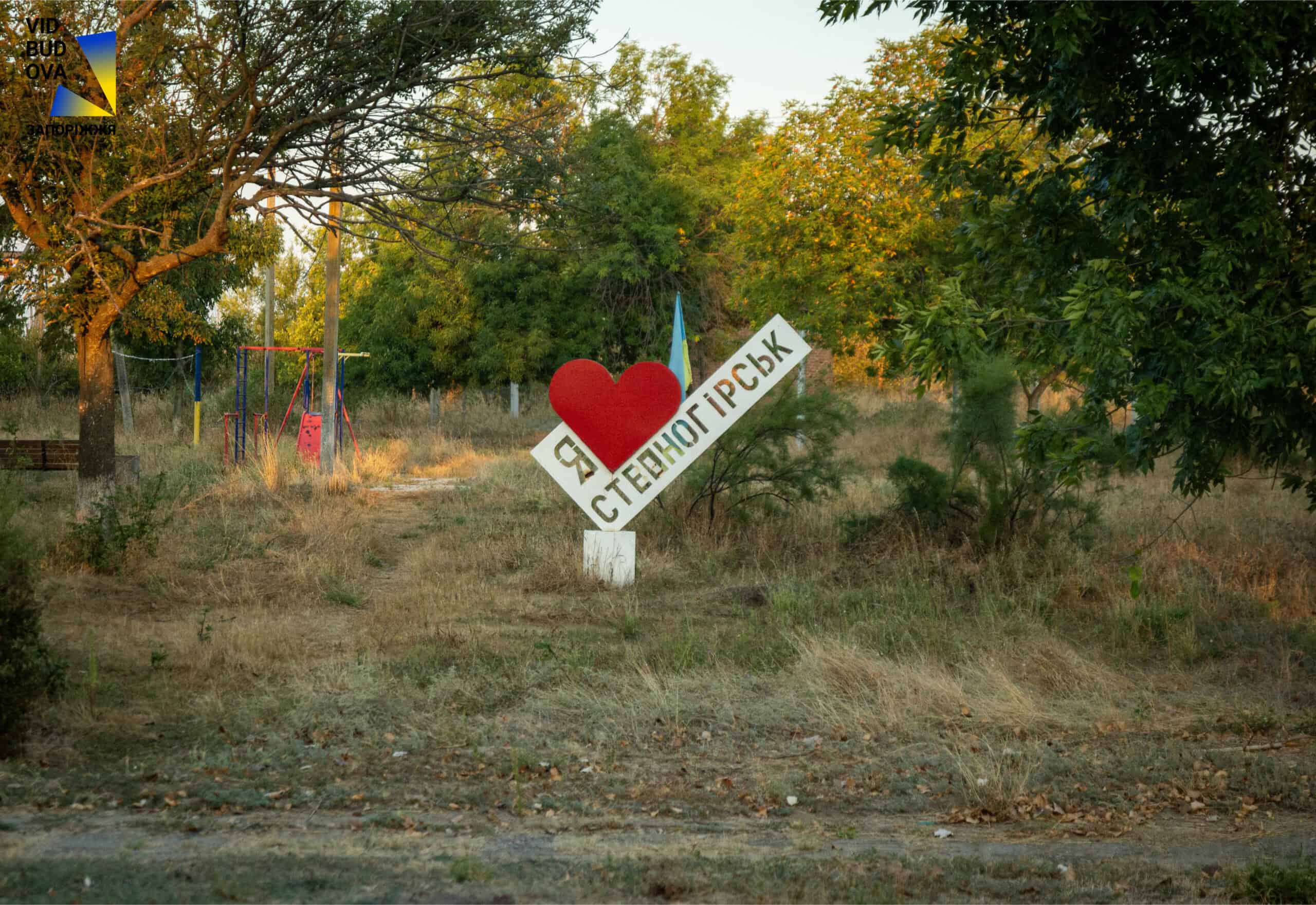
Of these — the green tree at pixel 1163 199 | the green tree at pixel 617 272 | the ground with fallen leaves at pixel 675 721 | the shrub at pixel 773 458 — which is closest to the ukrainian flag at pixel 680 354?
the shrub at pixel 773 458

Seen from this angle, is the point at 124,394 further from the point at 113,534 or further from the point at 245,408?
the point at 113,534

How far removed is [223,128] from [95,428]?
340 cm

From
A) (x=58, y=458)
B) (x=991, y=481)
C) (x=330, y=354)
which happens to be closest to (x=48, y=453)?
(x=58, y=458)

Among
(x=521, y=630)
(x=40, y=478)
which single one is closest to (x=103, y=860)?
(x=521, y=630)

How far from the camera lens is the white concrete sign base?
35.9 feet

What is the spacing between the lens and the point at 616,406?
1108 centimetres

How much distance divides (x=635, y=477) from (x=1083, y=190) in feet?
16.9

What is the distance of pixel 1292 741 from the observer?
6.87m

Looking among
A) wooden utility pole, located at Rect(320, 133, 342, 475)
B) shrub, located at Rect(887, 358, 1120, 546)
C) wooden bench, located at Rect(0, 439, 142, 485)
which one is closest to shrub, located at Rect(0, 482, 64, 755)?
shrub, located at Rect(887, 358, 1120, 546)

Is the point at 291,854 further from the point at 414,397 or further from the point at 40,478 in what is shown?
the point at 414,397

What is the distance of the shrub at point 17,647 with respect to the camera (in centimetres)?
599

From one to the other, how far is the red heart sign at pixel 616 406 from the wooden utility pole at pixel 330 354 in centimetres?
752

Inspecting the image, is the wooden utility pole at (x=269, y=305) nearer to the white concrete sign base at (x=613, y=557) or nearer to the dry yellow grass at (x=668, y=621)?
the dry yellow grass at (x=668, y=621)

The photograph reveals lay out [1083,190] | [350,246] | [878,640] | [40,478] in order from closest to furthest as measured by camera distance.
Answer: [1083,190]
[878,640]
[40,478]
[350,246]
